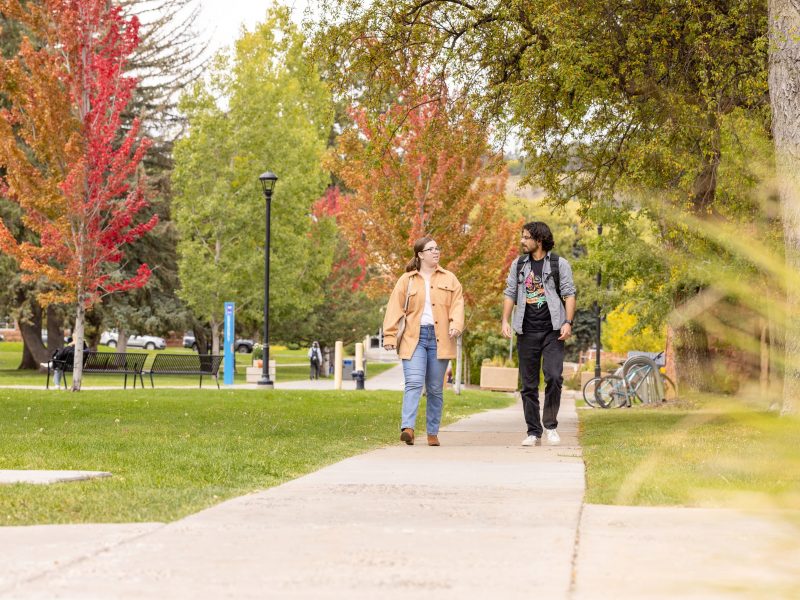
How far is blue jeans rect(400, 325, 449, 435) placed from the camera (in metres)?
11.1

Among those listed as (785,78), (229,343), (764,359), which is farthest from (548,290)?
(229,343)

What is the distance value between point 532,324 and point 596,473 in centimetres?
327

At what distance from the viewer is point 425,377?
37.0 feet

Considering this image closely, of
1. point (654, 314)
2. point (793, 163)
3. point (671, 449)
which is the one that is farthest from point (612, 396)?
point (671, 449)

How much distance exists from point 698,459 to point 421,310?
5.58 metres

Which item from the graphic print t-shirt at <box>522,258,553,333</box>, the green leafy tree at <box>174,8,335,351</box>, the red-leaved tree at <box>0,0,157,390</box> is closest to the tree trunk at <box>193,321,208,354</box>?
the green leafy tree at <box>174,8,335,351</box>

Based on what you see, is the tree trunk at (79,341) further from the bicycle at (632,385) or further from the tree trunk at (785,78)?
the tree trunk at (785,78)

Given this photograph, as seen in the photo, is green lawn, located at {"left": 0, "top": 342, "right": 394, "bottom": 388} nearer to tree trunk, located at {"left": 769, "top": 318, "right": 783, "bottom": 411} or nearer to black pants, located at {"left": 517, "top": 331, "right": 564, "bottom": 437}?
black pants, located at {"left": 517, "top": 331, "right": 564, "bottom": 437}

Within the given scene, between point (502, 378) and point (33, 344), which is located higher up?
point (33, 344)

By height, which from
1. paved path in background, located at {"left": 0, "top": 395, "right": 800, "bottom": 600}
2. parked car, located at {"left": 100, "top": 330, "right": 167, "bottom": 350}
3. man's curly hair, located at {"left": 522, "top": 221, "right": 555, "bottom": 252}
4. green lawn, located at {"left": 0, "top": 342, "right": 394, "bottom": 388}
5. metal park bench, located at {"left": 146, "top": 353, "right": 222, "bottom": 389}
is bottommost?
green lawn, located at {"left": 0, "top": 342, "right": 394, "bottom": 388}

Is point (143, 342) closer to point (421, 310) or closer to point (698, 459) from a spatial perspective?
point (421, 310)

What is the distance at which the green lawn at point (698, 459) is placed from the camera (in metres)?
1.94

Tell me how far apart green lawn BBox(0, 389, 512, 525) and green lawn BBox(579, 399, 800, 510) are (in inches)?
88.5

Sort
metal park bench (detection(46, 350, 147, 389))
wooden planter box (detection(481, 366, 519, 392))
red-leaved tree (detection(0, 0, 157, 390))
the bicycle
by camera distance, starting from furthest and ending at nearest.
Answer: wooden planter box (detection(481, 366, 519, 392)), metal park bench (detection(46, 350, 147, 389)), the bicycle, red-leaved tree (detection(0, 0, 157, 390))
